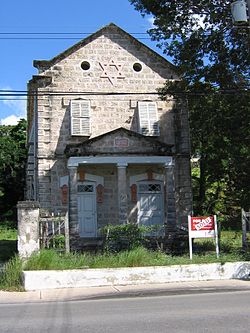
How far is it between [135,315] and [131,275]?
188 inches

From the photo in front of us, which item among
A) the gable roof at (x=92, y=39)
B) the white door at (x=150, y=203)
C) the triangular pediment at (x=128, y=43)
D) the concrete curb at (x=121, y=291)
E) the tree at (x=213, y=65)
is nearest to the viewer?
the concrete curb at (x=121, y=291)

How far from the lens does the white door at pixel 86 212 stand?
22.4 meters

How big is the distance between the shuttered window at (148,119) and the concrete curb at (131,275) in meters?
10.2


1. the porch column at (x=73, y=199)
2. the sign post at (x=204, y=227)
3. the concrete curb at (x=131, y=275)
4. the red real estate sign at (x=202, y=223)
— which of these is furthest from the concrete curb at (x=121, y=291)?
the porch column at (x=73, y=199)

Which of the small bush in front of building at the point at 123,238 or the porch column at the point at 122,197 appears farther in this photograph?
the porch column at the point at 122,197

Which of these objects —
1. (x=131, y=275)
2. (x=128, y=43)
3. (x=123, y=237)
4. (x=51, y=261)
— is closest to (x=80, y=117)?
(x=128, y=43)

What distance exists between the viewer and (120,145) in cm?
2164

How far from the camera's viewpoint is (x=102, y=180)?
22672mm

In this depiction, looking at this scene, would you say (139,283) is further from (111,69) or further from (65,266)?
(111,69)

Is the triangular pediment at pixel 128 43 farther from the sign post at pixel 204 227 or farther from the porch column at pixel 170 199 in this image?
the sign post at pixel 204 227

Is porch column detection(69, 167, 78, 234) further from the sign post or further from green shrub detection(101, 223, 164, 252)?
the sign post

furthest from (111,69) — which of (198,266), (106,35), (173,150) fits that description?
(198,266)

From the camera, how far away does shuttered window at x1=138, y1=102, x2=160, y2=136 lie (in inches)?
912

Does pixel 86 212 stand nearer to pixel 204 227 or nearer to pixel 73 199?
pixel 73 199
